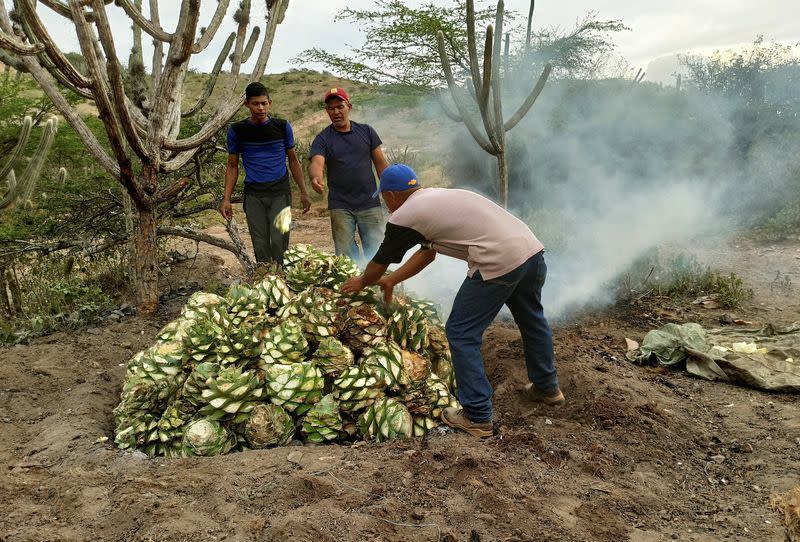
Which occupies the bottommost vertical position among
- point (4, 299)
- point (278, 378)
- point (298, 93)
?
point (4, 299)

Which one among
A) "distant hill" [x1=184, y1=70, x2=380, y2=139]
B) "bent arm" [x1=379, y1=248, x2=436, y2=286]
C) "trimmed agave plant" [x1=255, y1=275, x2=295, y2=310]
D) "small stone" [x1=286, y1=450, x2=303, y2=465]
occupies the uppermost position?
"distant hill" [x1=184, y1=70, x2=380, y2=139]

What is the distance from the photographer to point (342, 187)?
16.7 ft

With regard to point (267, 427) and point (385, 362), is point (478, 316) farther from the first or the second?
point (267, 427)

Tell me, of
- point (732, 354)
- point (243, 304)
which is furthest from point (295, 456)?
point (732, 354)

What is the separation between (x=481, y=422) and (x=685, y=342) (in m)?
2.19

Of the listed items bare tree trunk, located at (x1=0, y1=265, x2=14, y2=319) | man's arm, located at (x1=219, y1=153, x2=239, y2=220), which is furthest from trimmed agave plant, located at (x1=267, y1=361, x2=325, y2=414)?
bare tree trunk, located at (x1=0, y1=265, x2=14, y2=319)

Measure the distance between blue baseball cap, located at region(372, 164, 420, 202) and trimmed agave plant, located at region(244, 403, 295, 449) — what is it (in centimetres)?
140

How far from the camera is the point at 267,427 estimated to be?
11.0ft

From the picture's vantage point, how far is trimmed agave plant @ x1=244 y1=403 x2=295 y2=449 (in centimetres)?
333

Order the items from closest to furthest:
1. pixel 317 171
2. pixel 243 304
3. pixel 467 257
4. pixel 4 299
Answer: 1. pixel 467 257
2. pixel 243 304
3. pixel 317 171
4. pixel 4 299

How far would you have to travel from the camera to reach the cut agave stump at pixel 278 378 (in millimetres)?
3357

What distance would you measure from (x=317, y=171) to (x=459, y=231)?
6.64 feet

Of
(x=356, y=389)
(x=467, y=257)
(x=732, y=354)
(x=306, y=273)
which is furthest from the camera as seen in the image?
(x=732, y=354)

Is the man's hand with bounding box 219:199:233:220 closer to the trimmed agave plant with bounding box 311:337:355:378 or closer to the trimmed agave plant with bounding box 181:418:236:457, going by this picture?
the trimmed agave plant with bounding box 311:337:355:378
